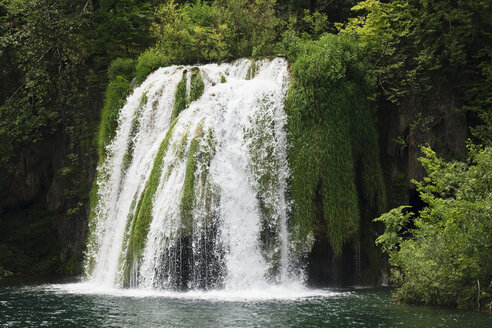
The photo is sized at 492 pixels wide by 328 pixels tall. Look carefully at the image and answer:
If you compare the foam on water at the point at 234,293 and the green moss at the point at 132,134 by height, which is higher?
the green moss at the point at 132,134

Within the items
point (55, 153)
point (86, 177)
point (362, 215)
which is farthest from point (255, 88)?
point (55, 153)

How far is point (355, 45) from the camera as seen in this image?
59.4 ft

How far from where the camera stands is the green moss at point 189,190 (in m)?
14.9

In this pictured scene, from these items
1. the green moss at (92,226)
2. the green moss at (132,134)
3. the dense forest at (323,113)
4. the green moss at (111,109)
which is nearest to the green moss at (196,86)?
the green moss at (132,134)

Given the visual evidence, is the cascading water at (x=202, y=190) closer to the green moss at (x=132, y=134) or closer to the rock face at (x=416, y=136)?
the green moss at (x=132, y=134)

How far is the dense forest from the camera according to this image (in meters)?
12.9

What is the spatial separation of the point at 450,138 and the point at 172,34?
37.1 feet

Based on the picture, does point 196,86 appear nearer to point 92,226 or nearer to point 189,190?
point 189,190

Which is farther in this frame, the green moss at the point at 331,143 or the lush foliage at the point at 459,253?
the green moss at the point at 331,143

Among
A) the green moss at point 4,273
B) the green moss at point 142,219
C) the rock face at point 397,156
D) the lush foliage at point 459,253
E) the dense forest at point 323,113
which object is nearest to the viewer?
the lush foliage at point 459,253

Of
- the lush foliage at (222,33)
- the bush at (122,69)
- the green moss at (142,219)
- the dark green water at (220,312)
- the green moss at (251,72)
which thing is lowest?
the dark green water at (220,312)

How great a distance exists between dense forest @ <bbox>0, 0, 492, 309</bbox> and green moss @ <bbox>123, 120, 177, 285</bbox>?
3923 millimetres

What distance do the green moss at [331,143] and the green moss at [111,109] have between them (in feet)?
22.4

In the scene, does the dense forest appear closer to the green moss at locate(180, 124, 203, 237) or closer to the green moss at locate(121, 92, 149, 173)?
the green moss at locate(121, 92, 149, 173)
